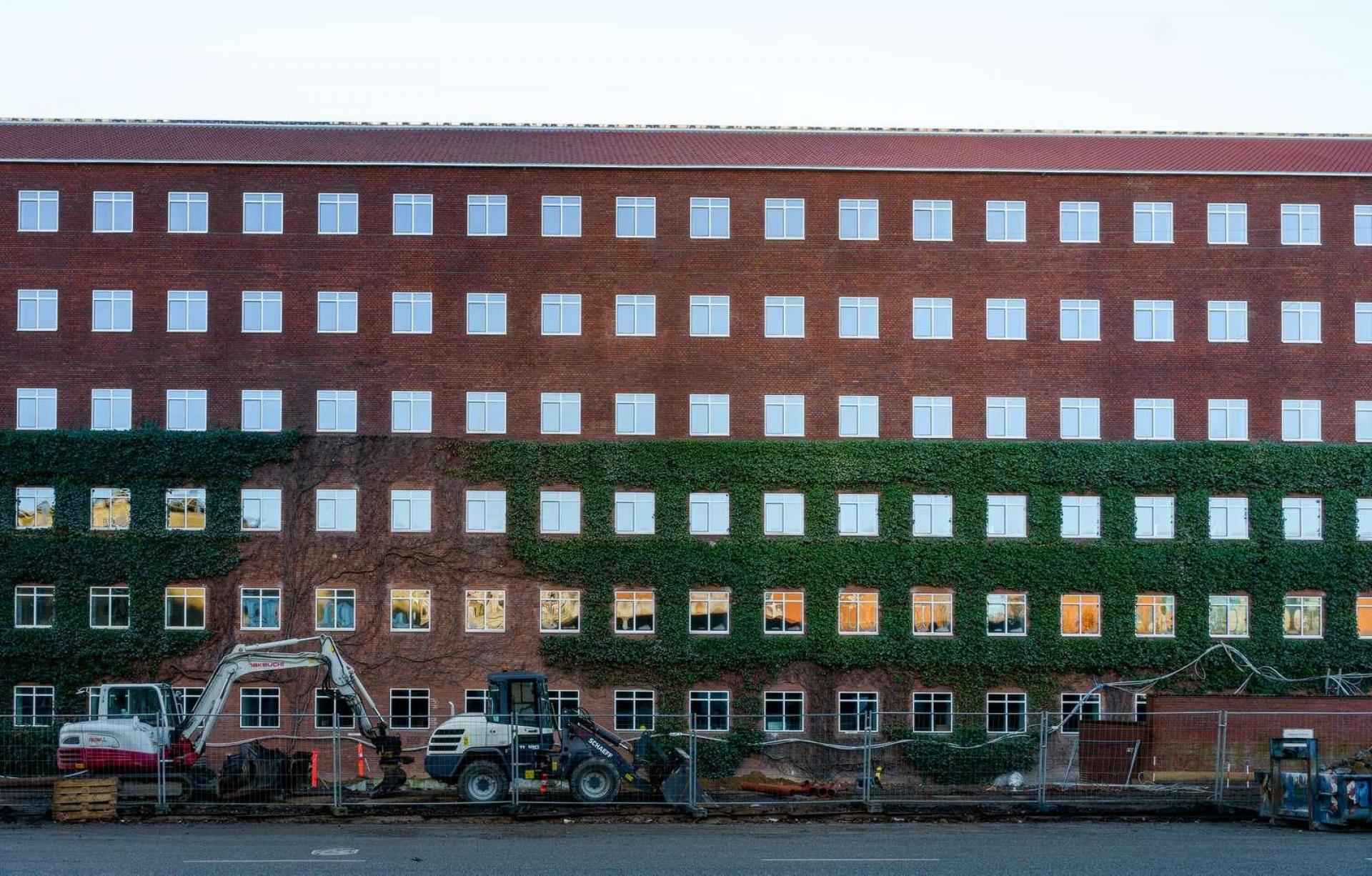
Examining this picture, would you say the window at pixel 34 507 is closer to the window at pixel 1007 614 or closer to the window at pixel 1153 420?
the window at pixel 1007 614

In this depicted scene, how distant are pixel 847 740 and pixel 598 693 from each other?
26.5ft

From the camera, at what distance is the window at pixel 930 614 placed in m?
45.1

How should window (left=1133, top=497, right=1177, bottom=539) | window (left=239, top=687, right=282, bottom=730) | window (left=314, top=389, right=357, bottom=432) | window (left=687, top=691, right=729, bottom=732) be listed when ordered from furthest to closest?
window (left=314, top=389, right=357, bottom=432) < window (left=1133, top=497, right=1177, bottom=539) < window (left=687, top=691, right=729, bottom=732) < window (left=239, top=687, right=282, bottom=730)

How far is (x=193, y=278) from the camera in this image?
46.2 m

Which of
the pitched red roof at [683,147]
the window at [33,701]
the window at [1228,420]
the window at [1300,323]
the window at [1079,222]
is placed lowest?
the window at [33,701]

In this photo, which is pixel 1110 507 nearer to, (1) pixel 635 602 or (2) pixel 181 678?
(1) pixel 635 602

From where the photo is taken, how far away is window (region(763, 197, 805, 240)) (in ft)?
155

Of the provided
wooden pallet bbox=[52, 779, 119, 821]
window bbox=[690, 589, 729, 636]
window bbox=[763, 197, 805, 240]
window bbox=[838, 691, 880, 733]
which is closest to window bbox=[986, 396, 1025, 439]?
window bbox=[763, 197, 805, 240]

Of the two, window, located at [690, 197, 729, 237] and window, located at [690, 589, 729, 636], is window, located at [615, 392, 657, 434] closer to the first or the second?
window, located at [690, 589, 729, 636]

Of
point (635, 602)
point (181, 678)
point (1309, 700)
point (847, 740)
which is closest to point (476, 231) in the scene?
point (635, 602)

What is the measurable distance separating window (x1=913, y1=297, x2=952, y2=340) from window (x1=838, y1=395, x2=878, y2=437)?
277 centimetres

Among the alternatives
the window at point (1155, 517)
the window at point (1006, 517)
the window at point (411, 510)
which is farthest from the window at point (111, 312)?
the window at point (1155, 517)

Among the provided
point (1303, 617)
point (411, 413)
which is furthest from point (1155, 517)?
point (411, 413)

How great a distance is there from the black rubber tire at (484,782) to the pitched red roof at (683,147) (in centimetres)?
2301
